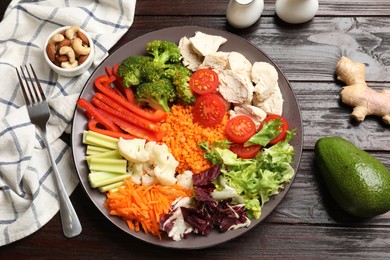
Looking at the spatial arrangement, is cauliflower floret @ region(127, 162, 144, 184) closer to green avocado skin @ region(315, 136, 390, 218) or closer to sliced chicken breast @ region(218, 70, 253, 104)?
sliced chicken breast @ region(218, 70, 253, 104)

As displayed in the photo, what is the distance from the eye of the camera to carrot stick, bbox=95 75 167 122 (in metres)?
2.78

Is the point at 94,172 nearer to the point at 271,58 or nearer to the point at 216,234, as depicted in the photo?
the point at 216,234

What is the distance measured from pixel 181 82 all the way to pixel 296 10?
2.85 feet

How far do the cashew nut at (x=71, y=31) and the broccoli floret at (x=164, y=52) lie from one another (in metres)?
0.42

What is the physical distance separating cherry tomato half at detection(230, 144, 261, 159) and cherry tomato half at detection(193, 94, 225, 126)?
171 mm

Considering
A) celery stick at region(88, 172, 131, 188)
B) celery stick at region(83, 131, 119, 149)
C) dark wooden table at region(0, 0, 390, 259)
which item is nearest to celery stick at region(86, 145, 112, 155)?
celery stick at region(83, 131, 119, 149)

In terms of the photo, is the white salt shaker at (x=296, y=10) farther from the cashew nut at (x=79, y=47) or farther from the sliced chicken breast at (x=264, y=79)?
the cashew nut at (x=79, y=47)

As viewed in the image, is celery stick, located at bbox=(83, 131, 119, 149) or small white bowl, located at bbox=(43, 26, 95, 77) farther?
small white bowl, located at bbox=(43, 26, 95, 77)

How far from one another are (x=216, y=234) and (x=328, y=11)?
1.58 meters

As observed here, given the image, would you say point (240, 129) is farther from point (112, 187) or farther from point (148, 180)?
point (112, 187)

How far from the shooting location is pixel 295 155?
2762mm

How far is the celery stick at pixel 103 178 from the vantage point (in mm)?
2664

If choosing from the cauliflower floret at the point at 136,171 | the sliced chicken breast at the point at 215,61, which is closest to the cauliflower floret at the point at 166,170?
the cauliflower floret at the point at 136,171

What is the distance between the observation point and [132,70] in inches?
110
